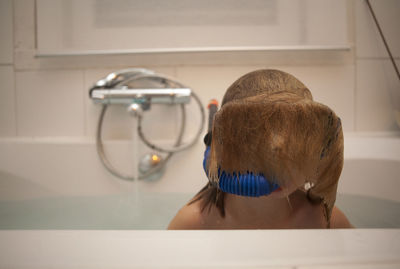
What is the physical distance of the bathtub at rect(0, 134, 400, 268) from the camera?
0.22 metres

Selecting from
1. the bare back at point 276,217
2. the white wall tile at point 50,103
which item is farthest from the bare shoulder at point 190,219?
the white wall tile at point 50,103

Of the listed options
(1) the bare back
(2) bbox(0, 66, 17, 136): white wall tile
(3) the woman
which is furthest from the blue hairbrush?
(2) bbox(0, 66, 17, 136): white wall tile

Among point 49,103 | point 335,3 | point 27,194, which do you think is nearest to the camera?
point 335,3

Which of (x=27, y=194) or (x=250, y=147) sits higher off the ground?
(x=250, y=147)

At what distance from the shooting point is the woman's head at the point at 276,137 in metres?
0.27

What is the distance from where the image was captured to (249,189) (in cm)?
29

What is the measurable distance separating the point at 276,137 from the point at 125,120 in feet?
3.19

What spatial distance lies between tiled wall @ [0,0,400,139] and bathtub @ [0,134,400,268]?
10cm

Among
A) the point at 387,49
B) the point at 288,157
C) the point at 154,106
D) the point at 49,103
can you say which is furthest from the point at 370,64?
the point at 49,103

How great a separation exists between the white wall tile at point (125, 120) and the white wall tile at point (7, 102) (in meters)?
0.28

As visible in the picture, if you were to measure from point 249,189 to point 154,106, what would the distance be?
0.89 m

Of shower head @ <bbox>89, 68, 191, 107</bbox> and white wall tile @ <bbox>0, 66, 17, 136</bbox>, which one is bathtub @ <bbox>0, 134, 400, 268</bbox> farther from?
shower head @ <bbox>89, 68, 191, 107</bbox>

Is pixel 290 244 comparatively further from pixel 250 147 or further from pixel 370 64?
pixel 370 64

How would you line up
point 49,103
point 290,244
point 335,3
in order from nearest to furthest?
1. point 290,244
2. point 335,3
3. point 49,103
